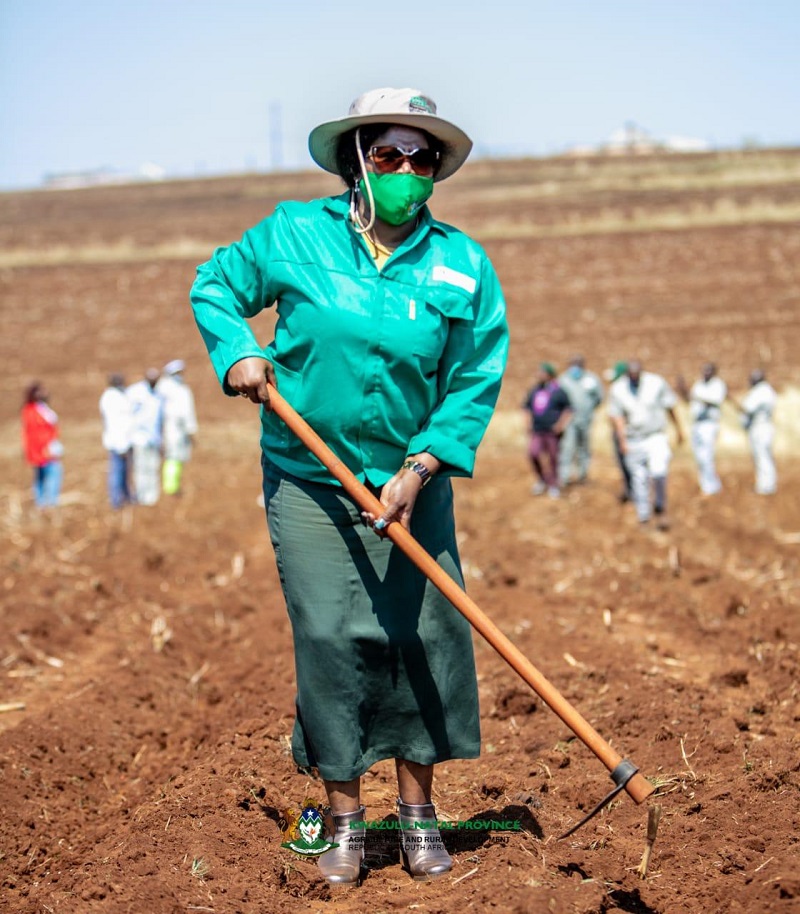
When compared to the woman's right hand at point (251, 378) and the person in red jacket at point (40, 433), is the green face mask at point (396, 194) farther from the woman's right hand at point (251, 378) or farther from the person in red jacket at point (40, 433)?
the person in red jacket at point (40, 433)

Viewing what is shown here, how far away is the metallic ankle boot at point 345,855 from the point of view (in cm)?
406

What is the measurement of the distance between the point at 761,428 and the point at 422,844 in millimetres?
12239

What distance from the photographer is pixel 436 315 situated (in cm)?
395

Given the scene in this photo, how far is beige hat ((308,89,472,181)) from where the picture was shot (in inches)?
154

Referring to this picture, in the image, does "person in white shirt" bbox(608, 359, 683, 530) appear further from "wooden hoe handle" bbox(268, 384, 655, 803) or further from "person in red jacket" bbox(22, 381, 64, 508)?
"wooden hoe handle" bbox(268, 384, 655, 803)

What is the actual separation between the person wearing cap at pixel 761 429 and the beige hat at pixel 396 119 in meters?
12.0

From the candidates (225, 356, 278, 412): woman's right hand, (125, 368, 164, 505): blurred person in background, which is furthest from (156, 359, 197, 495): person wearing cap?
(225, 356, 278, 412): woman's right hand

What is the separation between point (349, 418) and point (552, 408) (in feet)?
37.8

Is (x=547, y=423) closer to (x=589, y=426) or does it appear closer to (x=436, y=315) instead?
(x=589, y=426)

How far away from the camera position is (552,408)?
15.3 metres

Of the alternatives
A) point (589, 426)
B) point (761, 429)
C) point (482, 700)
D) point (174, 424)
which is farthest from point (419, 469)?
point (589, 426)

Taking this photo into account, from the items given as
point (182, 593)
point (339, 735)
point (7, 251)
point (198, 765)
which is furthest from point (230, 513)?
point (7, 251)

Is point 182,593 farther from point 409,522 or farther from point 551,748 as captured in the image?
point 409,522

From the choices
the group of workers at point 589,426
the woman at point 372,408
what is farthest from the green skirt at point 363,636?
the group of workers at point 589,426
